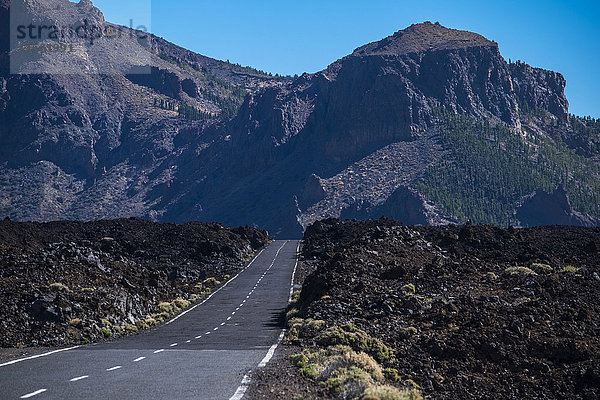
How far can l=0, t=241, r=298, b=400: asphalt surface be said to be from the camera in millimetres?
17156

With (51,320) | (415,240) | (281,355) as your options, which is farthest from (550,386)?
(415,240)

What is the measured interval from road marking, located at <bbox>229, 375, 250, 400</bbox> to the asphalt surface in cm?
2

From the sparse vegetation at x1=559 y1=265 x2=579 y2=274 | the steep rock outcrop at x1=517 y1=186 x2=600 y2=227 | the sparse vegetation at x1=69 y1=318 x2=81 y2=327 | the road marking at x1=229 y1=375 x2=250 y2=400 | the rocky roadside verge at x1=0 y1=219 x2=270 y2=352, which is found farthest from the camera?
the steep rock outcrop at x1=517 y1=186 x2=600 y2=227

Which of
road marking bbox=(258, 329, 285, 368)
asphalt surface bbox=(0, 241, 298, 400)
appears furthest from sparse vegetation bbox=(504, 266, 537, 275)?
road marking bbox=(258, 329, 285, 368)

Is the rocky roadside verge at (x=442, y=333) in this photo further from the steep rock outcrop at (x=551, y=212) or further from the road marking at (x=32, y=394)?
the steep rock outcrop at (x=551, y=212)

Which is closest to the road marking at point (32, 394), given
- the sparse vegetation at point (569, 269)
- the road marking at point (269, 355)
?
the road marking at point (269, 355)

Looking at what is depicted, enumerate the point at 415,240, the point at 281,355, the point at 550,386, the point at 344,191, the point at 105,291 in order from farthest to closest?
1. the point at 344,191
2. the point at 415,240
3. the point at 105,291
4. the point at 281,355
5. the point at 550,386

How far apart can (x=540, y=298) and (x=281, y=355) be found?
14337mm

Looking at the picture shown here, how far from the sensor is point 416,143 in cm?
18475

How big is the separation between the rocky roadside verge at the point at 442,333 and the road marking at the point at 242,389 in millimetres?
233

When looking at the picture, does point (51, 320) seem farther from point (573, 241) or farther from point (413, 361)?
point (573, 241)

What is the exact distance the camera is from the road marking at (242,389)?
1661 centimetres

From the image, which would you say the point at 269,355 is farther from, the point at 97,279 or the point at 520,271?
→ the point at 520,271

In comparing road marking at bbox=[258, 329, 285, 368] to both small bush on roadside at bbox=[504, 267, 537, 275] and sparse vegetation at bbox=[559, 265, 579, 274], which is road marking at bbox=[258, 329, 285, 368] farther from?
sparse vegetation at bbox=[559, 265, 579, 274]
